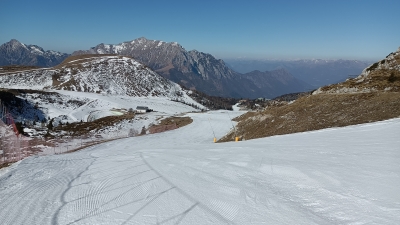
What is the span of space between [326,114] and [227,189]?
19882mm

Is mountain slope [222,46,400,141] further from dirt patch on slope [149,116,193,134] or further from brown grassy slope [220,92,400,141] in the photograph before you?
dirt patch on slope [149,116,193,134]

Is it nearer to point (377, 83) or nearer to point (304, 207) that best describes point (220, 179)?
point (304, 207)

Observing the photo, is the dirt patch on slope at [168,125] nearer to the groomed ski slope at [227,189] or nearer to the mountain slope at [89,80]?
the groomed ski slope at [227,189]

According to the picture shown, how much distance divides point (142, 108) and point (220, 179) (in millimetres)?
103789

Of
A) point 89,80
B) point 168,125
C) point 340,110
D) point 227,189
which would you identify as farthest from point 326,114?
point 89,80

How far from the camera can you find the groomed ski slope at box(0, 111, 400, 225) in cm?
728

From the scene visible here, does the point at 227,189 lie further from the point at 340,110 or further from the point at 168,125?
the point at 168,125

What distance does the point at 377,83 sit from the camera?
3209 cm

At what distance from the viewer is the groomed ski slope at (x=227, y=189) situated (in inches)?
287

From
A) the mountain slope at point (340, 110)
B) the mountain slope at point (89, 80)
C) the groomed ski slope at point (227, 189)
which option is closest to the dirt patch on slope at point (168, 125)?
the mountain slope at point (340, 110)

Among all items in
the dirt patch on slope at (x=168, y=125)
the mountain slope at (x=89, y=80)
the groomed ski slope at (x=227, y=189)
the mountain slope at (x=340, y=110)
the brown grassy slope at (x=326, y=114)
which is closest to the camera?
the groomed ski slope at (x=227, y=189)

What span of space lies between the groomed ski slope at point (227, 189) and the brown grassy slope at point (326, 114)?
7.23 meters

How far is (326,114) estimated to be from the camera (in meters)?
25.1

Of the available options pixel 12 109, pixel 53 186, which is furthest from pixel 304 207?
pixel 12 109
